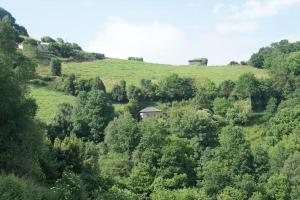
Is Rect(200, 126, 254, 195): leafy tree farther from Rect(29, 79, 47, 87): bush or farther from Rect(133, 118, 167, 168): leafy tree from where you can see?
Rect(29, 79, 47, 87): bush

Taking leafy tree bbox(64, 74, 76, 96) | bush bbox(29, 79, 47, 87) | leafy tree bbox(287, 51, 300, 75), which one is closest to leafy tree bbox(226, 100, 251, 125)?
leafy tree bbox(287, 51, 300, 75)

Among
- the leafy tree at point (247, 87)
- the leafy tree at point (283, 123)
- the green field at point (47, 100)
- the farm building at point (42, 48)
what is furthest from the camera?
the farm building at point (42, 48)

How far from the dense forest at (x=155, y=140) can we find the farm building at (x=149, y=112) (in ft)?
5.42

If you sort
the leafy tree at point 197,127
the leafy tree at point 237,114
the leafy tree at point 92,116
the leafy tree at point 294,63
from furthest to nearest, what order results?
the leafy tree at point 294,63 → the leafy tree at point 237,114 → the leafy tree at point 92,116 → the leafy tree at point 197,127

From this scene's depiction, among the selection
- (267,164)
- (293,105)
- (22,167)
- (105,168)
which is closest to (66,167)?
(22,167)

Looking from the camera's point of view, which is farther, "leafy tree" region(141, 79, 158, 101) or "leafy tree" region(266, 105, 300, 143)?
"leafy tree" region(141, 79, 158, 101)

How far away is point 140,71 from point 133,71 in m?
2.08

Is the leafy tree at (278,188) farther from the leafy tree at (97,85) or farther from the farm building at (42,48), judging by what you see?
the farm building at (42,48)

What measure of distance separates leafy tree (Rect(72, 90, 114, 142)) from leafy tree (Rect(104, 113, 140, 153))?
6.66m

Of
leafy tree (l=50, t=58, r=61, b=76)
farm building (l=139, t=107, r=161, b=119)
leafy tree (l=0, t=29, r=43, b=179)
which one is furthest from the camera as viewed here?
leafy tree (l=50, t=58, r=61, b=76)

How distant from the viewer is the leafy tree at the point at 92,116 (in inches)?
4422

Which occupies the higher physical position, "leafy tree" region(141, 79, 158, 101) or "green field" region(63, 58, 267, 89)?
"green field" region(63, 58, 267, 89)

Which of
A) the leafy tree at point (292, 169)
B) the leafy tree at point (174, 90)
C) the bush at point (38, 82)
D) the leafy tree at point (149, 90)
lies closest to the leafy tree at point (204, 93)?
the leafy tree at point (174, 90)

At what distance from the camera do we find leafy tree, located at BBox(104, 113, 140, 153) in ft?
332
